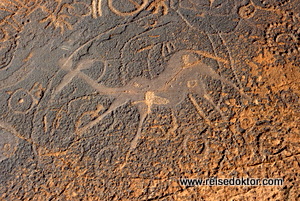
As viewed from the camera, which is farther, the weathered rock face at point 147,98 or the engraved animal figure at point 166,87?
the engraved animal figure at point 166,87

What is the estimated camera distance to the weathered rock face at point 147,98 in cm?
188

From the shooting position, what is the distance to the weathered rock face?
188 centimetres

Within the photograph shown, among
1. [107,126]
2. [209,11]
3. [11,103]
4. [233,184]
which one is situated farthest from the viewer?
[209,11]

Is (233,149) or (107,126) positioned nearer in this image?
(233,149)

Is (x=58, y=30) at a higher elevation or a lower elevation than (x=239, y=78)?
higher

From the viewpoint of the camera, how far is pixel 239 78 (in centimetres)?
208

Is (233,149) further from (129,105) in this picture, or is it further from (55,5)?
(55,5)

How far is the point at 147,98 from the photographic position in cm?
209

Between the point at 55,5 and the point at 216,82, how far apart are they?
53.1 inches

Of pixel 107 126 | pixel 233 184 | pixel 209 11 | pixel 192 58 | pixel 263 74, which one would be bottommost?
pixel 233 184

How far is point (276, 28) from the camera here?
2.25 meters

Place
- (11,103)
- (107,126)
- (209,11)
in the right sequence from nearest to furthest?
1. (107,126)
2. (11,103)
3. (209,11)

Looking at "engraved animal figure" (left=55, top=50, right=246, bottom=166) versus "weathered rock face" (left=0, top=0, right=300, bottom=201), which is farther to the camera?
"engraved animal figure" (left=55, top=50, right=246, bottom=166)

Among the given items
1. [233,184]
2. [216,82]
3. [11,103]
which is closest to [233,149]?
[233,184]
